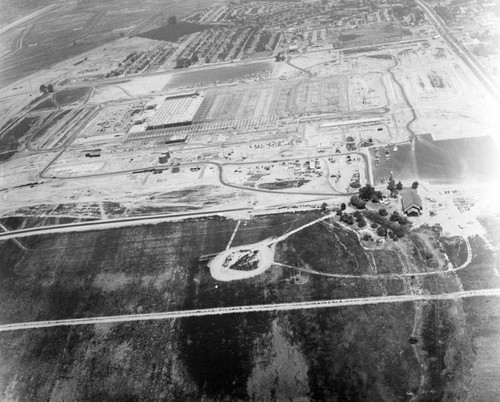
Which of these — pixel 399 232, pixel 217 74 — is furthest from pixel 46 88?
pixel 399 232

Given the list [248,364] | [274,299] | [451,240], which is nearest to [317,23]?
[451,240]

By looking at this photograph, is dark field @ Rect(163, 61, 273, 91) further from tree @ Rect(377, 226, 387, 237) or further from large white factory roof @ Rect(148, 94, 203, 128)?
tree @ Rect(377, 226, 387, 237)

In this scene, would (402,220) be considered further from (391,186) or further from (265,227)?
(265,227)

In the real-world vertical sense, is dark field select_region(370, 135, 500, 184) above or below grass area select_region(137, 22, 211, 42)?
below

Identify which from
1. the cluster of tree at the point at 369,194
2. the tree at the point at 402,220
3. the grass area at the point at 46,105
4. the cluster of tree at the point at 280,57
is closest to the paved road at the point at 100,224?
the cluster of tree at the point at 369,194

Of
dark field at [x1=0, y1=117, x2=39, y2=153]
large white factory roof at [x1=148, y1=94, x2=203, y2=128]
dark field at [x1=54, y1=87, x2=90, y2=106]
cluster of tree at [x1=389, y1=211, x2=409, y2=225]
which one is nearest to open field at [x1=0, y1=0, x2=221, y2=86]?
dark field at [x1=54, y1=87, x2=90, y2=106]
